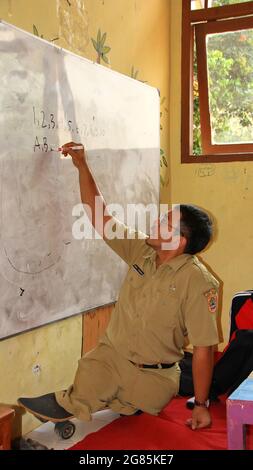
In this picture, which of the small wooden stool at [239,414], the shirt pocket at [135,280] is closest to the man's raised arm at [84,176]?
the shirt pocket at [135,280]

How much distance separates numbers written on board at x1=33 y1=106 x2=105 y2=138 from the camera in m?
2.00

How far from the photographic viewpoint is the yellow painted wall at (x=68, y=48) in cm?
200

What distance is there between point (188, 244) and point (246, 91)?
5.11 feet

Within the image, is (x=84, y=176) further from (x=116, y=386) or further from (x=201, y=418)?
(x=201, y=418)

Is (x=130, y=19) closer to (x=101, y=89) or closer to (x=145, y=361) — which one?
(x=101, y=89)

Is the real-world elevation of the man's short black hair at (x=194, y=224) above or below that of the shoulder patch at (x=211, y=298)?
above

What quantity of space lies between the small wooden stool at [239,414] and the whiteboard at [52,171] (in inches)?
35.2

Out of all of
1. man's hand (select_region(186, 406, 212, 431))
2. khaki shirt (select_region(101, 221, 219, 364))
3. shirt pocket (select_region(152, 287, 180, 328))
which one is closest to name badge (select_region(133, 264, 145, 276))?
khaki shirt (select_region(101, 221, 219, 364))

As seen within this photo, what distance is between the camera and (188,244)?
82.7 inches

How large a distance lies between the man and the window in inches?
50.9

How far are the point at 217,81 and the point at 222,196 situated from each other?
0.71m

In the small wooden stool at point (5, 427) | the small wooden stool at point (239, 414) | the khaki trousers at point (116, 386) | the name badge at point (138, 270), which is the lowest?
the khaki trousers at point (116, 386)

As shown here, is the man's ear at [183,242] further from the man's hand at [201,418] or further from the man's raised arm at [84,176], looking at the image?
the man's hand at [201,418]

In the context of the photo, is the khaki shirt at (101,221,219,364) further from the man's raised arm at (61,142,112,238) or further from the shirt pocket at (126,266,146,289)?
the man's raised arm at (61,142,112,238)
